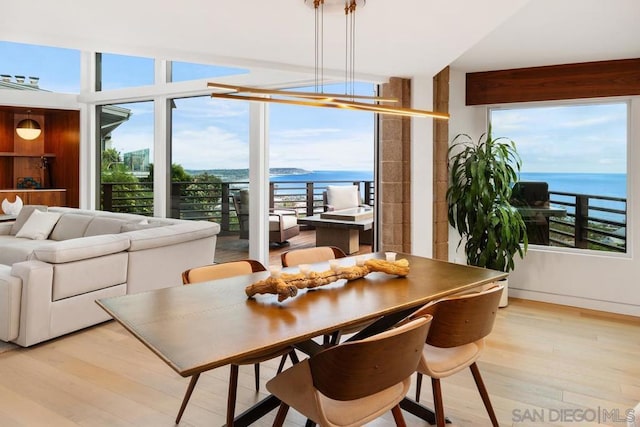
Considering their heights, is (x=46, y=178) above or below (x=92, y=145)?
below

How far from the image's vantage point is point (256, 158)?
5414 mm

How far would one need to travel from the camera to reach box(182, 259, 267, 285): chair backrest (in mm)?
2539

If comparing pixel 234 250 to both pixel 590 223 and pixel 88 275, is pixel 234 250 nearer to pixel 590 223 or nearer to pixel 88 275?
pixel 88 275

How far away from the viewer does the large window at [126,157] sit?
6.53 m

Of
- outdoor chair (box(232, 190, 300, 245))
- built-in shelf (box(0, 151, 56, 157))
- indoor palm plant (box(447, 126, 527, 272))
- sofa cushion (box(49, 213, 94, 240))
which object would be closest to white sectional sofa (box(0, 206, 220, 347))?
sofa cushion (box(49, 213, 94, 240))

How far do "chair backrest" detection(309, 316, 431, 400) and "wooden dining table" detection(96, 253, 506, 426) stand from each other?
142mm

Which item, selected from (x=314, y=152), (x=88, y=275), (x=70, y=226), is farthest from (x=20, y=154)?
(x=88, y=275)

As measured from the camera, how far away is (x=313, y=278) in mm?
2289

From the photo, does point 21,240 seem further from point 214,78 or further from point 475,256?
point 475,256

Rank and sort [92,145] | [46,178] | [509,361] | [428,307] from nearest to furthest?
[428,307]
[509,361]
[92,145]
[46,178]

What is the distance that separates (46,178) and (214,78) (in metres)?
4.19

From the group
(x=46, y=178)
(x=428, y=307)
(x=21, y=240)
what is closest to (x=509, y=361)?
(x=428, y=307)

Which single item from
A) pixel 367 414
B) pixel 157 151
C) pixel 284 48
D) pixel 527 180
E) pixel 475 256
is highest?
pixel 284 48

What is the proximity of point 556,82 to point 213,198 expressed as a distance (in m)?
4.08
